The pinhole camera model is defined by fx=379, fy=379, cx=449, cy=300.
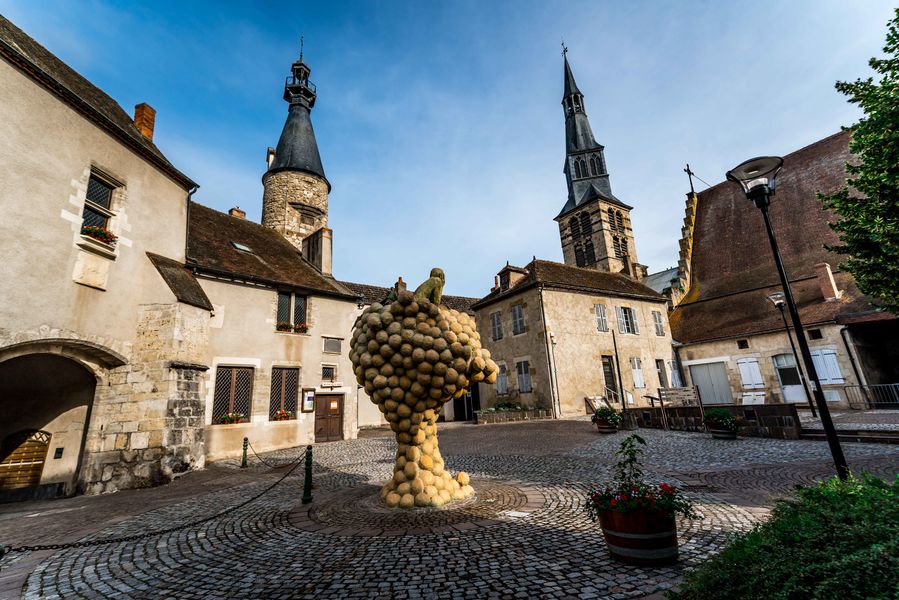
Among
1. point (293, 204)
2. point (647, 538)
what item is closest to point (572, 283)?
point (293, 204)

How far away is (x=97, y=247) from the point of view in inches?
354

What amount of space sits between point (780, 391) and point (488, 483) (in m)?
18.0

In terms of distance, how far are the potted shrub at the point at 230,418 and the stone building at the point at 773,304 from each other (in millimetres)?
17232

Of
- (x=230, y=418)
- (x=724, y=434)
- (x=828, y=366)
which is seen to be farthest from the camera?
(x=828, y=366)

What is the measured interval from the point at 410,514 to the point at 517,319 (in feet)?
52.2

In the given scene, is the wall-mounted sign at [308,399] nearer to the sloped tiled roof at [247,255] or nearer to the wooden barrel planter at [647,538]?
the sloped tiled roof at [247,255]

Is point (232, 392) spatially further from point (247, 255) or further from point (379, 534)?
point (379, 534)

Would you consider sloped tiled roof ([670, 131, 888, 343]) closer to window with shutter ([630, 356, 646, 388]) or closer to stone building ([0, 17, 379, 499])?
window with shutter ([630, 356, 646, 388])

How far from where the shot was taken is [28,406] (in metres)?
9.56

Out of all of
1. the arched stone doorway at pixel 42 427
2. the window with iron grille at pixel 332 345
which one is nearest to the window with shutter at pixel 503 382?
the window with iron grille at pixel 332 345

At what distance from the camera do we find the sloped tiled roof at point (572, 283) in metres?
19.9

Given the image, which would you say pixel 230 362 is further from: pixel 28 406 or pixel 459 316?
pixel 459 316

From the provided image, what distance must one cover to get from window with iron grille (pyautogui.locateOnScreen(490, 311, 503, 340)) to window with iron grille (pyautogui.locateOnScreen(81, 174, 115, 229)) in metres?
16.7

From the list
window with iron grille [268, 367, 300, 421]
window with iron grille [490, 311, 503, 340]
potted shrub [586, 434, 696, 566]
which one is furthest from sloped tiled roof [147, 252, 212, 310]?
window with iron grille [490, 311, 503, 340]
